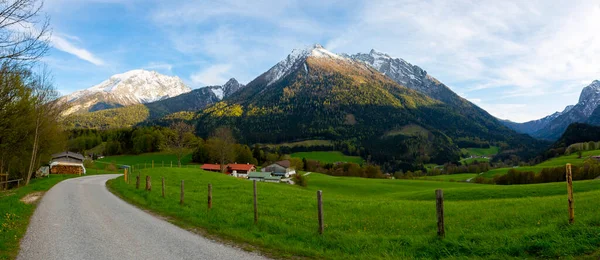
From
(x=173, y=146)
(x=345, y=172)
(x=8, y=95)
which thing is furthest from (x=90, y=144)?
(x=8, y=95)

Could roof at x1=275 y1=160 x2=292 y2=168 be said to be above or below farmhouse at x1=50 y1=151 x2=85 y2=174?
below

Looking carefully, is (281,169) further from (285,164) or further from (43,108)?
(43,108)

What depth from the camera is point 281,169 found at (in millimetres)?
129750

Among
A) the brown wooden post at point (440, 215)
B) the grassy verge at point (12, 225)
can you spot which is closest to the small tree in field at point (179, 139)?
the grassy verge at point (12, 225)

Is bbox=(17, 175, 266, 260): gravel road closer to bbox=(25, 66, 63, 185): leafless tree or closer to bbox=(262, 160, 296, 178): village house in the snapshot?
bbox=(25, 66, 63, 185): leafless tree

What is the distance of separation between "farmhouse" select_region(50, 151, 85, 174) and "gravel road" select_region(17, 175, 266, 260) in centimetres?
7952

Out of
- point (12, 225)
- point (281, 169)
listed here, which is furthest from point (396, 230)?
point (281, 169)

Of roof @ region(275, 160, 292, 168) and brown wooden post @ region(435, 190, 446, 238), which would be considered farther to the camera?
roof @ region(275, 160, 292, 168)

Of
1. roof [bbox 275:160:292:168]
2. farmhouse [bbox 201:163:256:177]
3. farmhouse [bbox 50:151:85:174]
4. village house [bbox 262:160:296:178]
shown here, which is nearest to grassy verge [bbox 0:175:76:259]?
farmhouse [bbox 50:151:85:174]

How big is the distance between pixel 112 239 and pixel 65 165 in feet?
295

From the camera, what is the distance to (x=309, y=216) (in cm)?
1720

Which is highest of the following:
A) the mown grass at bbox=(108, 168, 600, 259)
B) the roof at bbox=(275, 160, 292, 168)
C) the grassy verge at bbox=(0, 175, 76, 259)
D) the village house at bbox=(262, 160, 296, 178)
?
the grassy verge at bbox=(0, 175, 76, 259)

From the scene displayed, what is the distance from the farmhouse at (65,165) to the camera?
276 feet

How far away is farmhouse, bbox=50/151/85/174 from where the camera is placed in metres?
84.1
